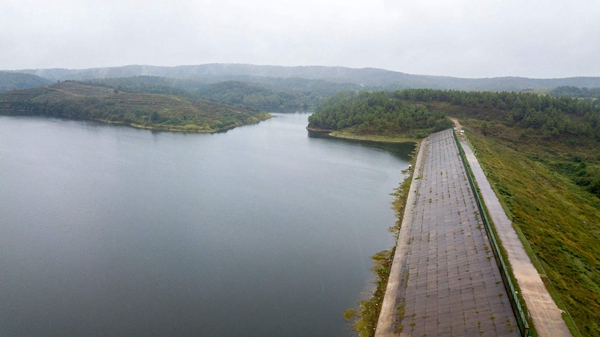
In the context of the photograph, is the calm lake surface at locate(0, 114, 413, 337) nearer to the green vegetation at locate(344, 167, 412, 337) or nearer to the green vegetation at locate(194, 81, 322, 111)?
the green vegetation at locate(344, 167, 412, 337)

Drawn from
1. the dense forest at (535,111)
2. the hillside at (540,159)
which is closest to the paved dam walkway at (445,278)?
the hillside at (540,159)

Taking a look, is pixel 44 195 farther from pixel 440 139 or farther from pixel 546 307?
pixel 440 139

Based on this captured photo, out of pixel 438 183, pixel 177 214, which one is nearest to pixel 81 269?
pixel 177 214

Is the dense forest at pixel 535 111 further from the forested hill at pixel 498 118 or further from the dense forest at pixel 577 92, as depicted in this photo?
the dense forest at pixel 577 92

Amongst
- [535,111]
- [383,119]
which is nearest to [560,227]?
[383,119]

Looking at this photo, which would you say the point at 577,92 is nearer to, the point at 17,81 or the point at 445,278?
the point at 445,278
